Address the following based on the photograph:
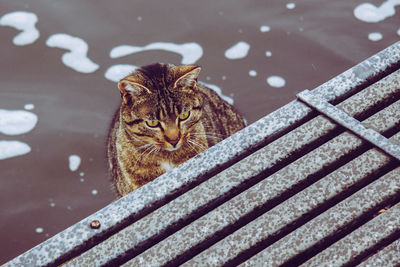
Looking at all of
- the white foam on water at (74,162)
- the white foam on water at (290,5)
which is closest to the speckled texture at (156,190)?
the white foam on water at (74,162)

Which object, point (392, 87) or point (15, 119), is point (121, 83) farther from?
point (15, 119)

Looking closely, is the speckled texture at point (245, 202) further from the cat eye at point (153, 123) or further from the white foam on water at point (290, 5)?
the white foam on water at point (290, 5)

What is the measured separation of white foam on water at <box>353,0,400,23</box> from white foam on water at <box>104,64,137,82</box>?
1.89 meters

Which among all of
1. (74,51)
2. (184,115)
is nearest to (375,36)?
(184,115)

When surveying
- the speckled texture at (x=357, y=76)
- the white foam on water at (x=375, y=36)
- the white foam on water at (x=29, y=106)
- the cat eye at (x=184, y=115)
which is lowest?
the white foam on water at (x=29, y=106)

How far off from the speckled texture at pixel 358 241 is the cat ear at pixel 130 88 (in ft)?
3.96

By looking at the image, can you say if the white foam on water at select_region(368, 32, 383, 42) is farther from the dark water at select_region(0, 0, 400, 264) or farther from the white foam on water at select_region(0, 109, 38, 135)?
the white foam on water at select_region(0, 109, 38, 135)

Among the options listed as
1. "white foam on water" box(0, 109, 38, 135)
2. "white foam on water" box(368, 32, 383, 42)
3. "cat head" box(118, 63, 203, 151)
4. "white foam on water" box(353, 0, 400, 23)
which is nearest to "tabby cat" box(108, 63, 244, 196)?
"cat head" box(118, 63, 203, 151)

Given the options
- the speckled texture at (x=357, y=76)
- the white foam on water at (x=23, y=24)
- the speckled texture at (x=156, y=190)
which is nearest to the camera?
the speckled texture at (x=156, y=190)

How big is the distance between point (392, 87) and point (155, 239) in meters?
1.04

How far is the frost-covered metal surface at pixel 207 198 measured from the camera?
1.40 metres

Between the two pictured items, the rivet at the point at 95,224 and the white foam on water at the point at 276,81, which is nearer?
the rivet at the point at 95,224

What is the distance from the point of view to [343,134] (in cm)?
157

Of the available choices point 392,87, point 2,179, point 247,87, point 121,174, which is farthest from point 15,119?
point 392,87
